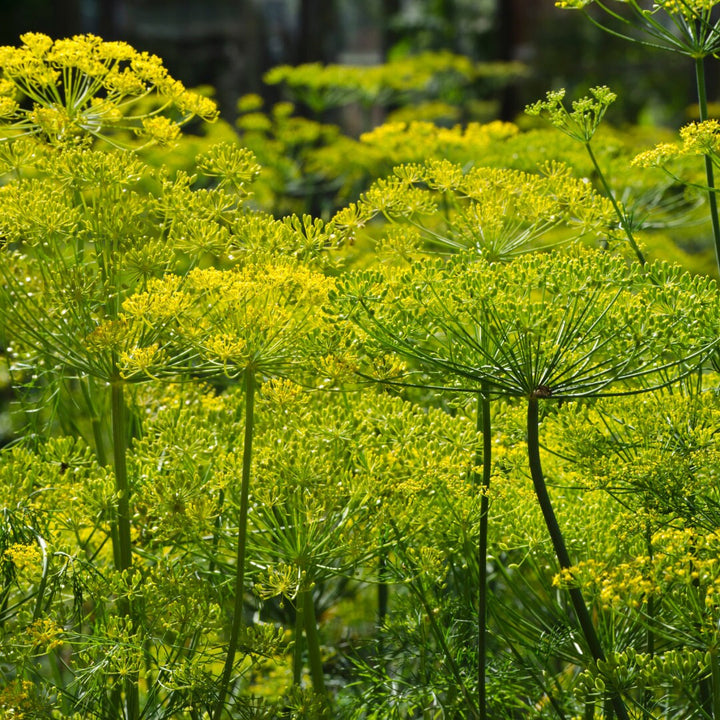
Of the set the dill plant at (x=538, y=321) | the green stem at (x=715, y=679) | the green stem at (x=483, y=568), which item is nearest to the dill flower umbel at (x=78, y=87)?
the dill plant at (x=538, y=321)

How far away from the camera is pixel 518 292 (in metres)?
1.57

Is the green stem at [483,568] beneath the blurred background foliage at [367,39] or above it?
beneath

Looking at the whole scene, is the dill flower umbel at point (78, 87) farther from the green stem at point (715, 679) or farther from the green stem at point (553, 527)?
the green stem at point (715, 679)

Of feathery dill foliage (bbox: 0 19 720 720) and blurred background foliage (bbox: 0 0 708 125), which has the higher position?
blurred background foliage (bbox: 0 0 708 125)

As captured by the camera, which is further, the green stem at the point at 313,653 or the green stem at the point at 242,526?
the green stem at the point at 313,653

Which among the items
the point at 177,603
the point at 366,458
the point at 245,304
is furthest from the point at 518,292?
the point at 177,603

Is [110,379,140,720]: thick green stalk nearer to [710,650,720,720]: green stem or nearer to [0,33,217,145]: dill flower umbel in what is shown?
[0,33,217,145]: dill flower umbel

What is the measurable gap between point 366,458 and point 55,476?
2.06ft

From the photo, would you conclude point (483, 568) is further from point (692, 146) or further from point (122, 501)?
point (692, 146)

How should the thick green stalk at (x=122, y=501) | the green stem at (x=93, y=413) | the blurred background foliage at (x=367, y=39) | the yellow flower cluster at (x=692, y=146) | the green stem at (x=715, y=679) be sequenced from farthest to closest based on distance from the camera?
the blurred background foliage at (x=367, y=39), the green stem at (x=93, y=413), the thick green stalk at (x=122, y=501), the yellow flower cluster at (x=692, y=146), the green stem at (x=715, y=679)

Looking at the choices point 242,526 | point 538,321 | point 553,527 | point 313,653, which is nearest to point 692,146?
point 538,321

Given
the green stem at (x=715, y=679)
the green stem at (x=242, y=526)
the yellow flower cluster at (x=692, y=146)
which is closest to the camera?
the green stem at (x=715, y=679)

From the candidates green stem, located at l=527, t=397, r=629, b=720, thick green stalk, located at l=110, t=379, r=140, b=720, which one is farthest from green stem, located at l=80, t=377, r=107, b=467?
green stem, located at l=527, t=397, r=629, b=720

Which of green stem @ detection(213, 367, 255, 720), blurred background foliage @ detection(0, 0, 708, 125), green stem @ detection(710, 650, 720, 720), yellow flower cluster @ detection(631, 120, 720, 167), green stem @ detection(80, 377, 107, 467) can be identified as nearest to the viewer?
green stem @ detection(710, 650, 720, 720)
